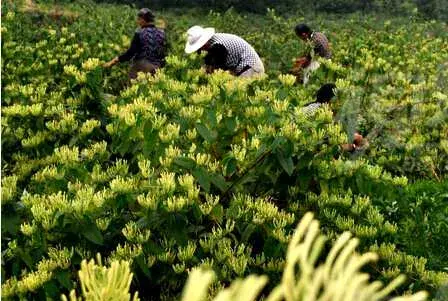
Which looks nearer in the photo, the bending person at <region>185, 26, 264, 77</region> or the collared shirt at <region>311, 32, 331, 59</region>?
the bending person at <region>185, 26, 264, 77</region>

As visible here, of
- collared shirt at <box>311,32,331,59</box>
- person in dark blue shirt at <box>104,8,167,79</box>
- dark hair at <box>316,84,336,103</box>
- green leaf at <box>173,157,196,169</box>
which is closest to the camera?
green leaf at <box>173,157,196,169</box>

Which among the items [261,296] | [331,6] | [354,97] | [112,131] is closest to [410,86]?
[354,97]

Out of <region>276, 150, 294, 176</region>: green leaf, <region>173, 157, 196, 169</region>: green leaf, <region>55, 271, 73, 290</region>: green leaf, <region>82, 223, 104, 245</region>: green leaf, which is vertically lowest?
<region>55, 271, 73, 290</region>: green leaf

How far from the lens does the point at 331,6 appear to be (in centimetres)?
2755

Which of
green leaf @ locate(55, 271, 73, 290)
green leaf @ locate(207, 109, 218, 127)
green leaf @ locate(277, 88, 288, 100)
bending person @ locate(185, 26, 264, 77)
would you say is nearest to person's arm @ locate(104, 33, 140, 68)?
bending person @ locate(185, 26, 264, 77)

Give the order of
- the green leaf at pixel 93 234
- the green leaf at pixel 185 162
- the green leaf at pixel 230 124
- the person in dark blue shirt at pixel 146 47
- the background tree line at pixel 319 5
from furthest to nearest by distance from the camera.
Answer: the background tree line at pixel 319 5 < the person in dark blue shirt at pixel 146 47 < the green leaf at pixel 230 124 < the green leaf at pixel 185 162 < the green leaf at pixel 93 234

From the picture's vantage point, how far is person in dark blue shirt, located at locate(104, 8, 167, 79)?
6.62 meters

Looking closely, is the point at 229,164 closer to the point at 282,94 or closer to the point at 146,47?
the point at 282,94

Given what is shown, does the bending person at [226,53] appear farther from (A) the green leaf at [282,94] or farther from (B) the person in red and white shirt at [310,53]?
(A) the green leaf at [282,94]

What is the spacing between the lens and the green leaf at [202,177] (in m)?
2.60

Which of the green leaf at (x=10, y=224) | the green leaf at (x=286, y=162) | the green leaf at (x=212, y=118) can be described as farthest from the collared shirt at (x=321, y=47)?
the green leaf at (x=10, y=224)

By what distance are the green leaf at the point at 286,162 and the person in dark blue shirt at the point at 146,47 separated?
13.0 ft

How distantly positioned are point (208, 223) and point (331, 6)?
2583 cm

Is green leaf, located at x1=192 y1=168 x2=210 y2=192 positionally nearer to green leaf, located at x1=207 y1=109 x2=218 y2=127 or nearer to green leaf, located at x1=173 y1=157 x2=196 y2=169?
green leaf, located at x1=173 y1=157 x2=196 y2=169
